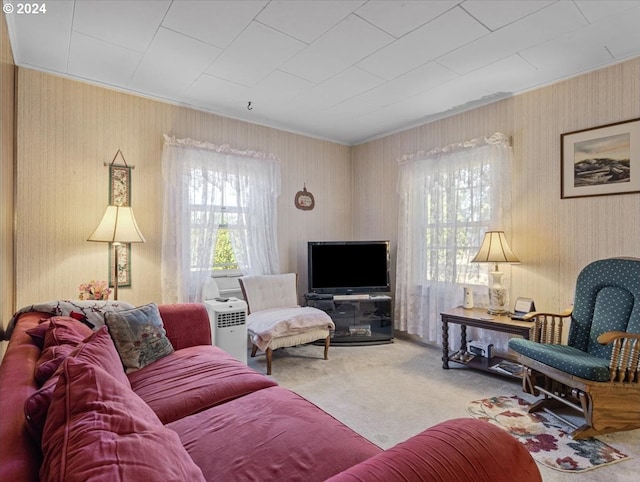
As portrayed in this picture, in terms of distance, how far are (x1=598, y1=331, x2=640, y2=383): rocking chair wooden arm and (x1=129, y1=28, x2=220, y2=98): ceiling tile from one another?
336 cm

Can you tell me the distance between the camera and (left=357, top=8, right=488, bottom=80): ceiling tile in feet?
7.53

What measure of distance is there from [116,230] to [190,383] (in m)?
1.69

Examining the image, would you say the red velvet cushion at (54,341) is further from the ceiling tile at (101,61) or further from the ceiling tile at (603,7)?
the ceiling tile at (603,7)

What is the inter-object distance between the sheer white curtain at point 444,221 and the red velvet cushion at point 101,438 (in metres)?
3.46

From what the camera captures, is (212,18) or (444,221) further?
(444,221)

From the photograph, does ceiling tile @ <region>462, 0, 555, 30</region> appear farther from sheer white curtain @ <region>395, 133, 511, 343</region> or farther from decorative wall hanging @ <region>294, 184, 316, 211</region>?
decorative wall hanging @ <region>294, 184, 316, 211</region>

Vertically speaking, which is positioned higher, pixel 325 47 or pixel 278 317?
pixel 325 47

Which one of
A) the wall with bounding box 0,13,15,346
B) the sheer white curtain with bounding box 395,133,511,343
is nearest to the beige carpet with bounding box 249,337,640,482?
the sheer white curtain with bounding box 395,133,511,343

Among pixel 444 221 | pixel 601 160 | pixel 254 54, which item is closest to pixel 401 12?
pixel 254 54

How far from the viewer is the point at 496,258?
125 inches

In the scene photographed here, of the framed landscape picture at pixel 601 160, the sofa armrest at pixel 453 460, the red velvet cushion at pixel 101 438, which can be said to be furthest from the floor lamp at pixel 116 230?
the framed landscape picture at pixel 601 160

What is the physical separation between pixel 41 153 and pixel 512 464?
145 inches

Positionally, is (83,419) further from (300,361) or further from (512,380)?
(512,380)

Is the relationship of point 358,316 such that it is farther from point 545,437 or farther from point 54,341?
point 54,341
